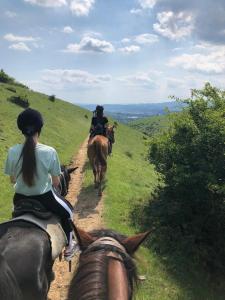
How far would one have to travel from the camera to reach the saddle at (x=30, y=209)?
249 inches

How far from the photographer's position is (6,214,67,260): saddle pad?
241 inches

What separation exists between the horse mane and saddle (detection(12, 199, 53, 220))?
8.69ft

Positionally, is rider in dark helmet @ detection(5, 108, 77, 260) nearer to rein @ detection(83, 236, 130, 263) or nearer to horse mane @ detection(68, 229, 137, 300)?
rein @ detection(83, 236, 130, 263)

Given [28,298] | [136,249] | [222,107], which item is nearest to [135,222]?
[222,107]

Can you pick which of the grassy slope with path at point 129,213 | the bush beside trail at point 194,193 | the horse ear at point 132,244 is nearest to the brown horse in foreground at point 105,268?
the horse ear at point 132,244

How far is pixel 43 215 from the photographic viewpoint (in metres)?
6.40

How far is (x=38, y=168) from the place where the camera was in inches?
252

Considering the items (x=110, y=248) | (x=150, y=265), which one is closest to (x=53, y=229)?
(x=110, y=248)

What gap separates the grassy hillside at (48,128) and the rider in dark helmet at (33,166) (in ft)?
28.8

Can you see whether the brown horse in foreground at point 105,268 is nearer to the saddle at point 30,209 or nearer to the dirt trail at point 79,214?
the saddle at point 30,209

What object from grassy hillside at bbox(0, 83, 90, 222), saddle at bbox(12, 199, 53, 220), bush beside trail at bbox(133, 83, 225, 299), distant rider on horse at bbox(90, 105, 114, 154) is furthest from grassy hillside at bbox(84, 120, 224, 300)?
grassy hillside at bbox(0, 83, 90, 222)

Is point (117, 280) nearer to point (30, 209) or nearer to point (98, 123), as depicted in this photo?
point (30, 209)

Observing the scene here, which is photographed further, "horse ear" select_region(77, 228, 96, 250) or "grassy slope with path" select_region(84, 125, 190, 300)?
"grassy slope with path" select_region(84, 125, 190, 300)

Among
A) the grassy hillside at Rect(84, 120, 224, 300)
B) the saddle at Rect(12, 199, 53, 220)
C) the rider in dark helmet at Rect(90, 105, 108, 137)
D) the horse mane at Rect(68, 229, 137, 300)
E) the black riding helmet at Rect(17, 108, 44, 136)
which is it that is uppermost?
the black riding helmet at Rect(17, 108, 44, 136)
